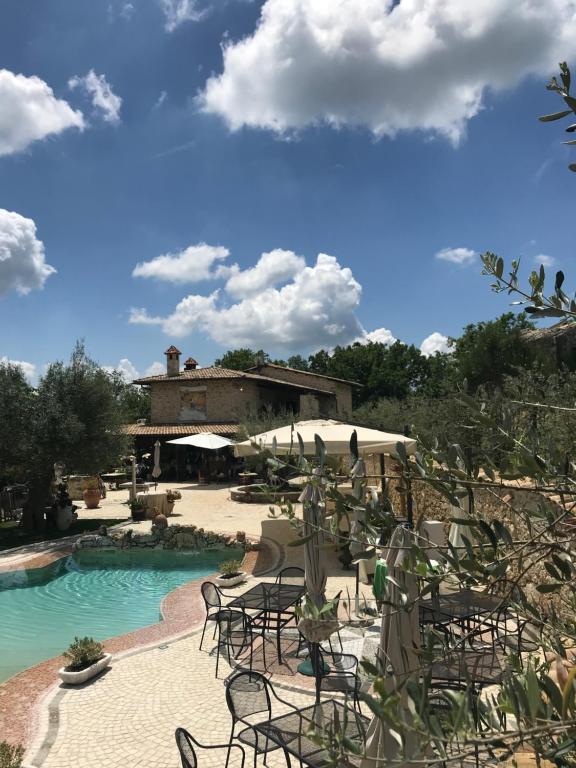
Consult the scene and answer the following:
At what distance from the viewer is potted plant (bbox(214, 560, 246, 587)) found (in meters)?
11.2

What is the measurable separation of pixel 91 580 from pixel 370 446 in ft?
27.9

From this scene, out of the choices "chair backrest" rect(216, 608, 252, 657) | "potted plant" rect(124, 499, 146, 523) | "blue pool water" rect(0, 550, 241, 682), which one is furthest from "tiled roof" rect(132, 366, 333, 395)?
"chair backrest" rect(216, 608, 252, 657)

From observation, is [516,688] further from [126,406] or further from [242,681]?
[126,406]

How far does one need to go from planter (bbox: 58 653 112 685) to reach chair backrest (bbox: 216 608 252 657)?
165 centimetres

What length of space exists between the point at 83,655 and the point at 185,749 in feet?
11.7

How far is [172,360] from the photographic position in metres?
38.6

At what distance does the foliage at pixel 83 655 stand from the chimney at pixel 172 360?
105 feet

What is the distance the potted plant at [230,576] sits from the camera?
11211 millimetres

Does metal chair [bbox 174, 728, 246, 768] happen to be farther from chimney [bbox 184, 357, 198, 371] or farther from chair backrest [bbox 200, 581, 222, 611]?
chimney [bbox 184, 357, 198, 371]

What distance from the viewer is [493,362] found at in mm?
28047

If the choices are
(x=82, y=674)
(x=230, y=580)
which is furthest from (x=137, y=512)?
(x=82, y=674)

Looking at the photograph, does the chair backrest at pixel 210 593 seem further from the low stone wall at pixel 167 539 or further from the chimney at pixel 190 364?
the chimney at pixel 190 364

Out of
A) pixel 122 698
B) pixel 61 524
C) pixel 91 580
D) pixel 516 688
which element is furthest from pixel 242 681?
pixel 61 524

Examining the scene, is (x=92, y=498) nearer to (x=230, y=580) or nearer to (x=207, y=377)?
(x=230, y=580)
